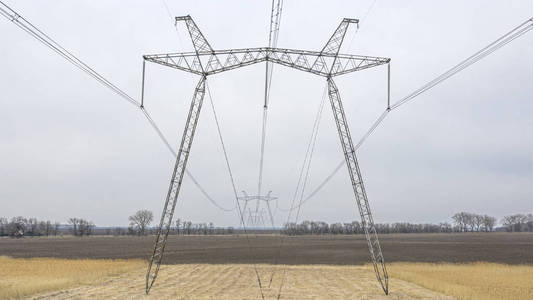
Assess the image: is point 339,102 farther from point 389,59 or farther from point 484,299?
point 484,299

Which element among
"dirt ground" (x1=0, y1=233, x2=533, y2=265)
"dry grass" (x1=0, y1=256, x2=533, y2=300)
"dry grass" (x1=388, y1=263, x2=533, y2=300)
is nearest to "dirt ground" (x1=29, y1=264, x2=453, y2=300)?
"dry grass" (x1=0, y1=256, x2=533, y2=300)

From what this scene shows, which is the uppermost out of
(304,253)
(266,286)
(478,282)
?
(266,286)

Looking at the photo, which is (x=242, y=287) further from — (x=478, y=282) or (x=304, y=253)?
(x=304, y=253)

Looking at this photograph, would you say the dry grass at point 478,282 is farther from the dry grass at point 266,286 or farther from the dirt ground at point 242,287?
the dirt ground at point 242,287

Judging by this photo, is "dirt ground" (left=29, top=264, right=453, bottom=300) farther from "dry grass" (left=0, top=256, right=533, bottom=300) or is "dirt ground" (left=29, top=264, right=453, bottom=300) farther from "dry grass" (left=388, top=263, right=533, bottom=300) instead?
"dry grass" (left=388, top=263, right=533, bottom=300)

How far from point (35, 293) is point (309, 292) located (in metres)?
20.8

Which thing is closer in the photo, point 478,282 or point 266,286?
point 266,286

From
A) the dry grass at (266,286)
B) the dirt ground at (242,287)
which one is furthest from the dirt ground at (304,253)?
the dirt ground at (242,287)

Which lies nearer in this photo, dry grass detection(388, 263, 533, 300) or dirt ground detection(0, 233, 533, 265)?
dry grass detection(388, 263, 533, 300)

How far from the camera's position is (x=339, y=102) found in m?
30.9

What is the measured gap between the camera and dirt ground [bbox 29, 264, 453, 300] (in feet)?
96.5

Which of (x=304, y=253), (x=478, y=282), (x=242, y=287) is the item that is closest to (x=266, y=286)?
(x=242, y=287)

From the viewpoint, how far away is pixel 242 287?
33.7 meters

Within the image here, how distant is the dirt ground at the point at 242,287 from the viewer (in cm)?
2941
